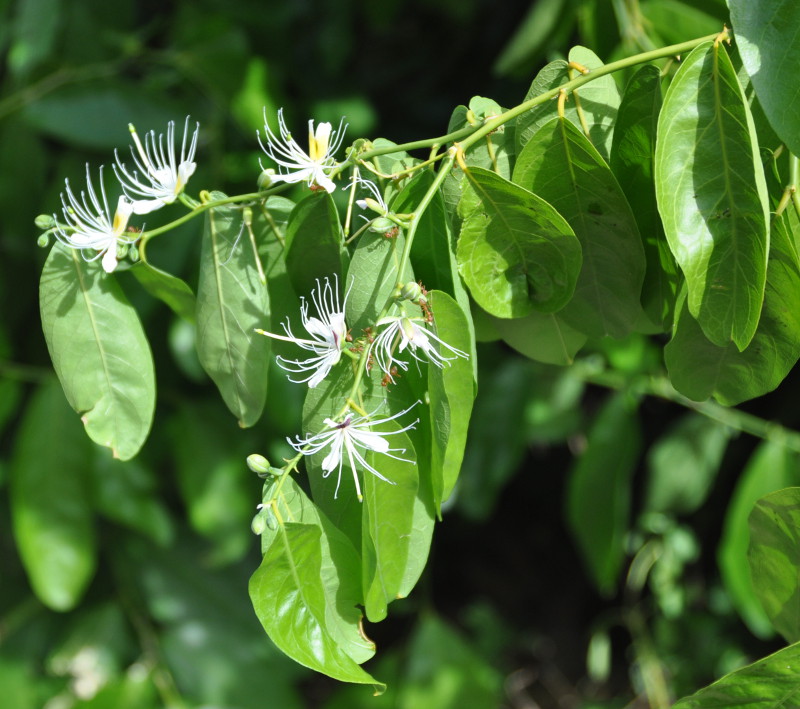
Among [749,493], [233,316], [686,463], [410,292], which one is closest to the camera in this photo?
[410,292]

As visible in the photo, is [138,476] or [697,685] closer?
[138,476]

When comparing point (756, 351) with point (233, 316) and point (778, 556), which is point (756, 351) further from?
point (233, 316)

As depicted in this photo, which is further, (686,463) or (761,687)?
(686,463)

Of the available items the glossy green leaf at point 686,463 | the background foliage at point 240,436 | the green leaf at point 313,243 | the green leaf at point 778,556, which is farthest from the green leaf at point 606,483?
the green leaf at point 313,243

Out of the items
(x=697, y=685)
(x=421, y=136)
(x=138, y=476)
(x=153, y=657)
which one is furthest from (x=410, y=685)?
(x=421, y=136)

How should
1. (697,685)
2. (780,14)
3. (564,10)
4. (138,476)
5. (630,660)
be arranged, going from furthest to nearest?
(630,660)
(697,685)
(138,476)
(564,10)
(780,14)

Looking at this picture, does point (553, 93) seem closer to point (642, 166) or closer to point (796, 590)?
point (642, 166)

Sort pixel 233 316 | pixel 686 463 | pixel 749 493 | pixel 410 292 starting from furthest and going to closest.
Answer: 1. pixel 686 463
2. pixel 749 493
3. pixel 233 316
4. pixel 410 292

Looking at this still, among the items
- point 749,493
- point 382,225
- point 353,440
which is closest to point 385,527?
point 353,440
